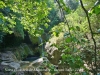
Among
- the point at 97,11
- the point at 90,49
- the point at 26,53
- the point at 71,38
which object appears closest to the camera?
the point at 97,11

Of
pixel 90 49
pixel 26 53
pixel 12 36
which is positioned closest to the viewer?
pixel 90 49

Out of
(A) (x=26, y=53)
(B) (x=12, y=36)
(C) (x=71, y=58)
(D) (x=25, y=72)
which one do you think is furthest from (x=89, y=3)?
(A) (x=26, y=53)

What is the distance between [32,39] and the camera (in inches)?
681

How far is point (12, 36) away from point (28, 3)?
36.2 feet

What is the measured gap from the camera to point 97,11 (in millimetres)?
672

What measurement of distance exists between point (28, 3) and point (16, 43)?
11747 millimetres

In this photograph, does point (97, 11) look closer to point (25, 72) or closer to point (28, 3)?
point (28, 3)

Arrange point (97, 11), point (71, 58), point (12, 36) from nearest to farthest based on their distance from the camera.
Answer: point (97, 11) → point (71, 58) → point (12, 36)

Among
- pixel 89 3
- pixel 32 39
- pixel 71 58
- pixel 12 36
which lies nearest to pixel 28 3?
pixel 71 58

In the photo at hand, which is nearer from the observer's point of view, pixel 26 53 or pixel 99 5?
pixel 99 5

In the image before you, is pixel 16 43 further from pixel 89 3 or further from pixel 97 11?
pixel 97 11

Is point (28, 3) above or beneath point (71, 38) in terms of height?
above

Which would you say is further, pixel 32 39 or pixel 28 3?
pixel 32 39

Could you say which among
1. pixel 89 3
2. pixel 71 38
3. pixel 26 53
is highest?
pixel 89 3
